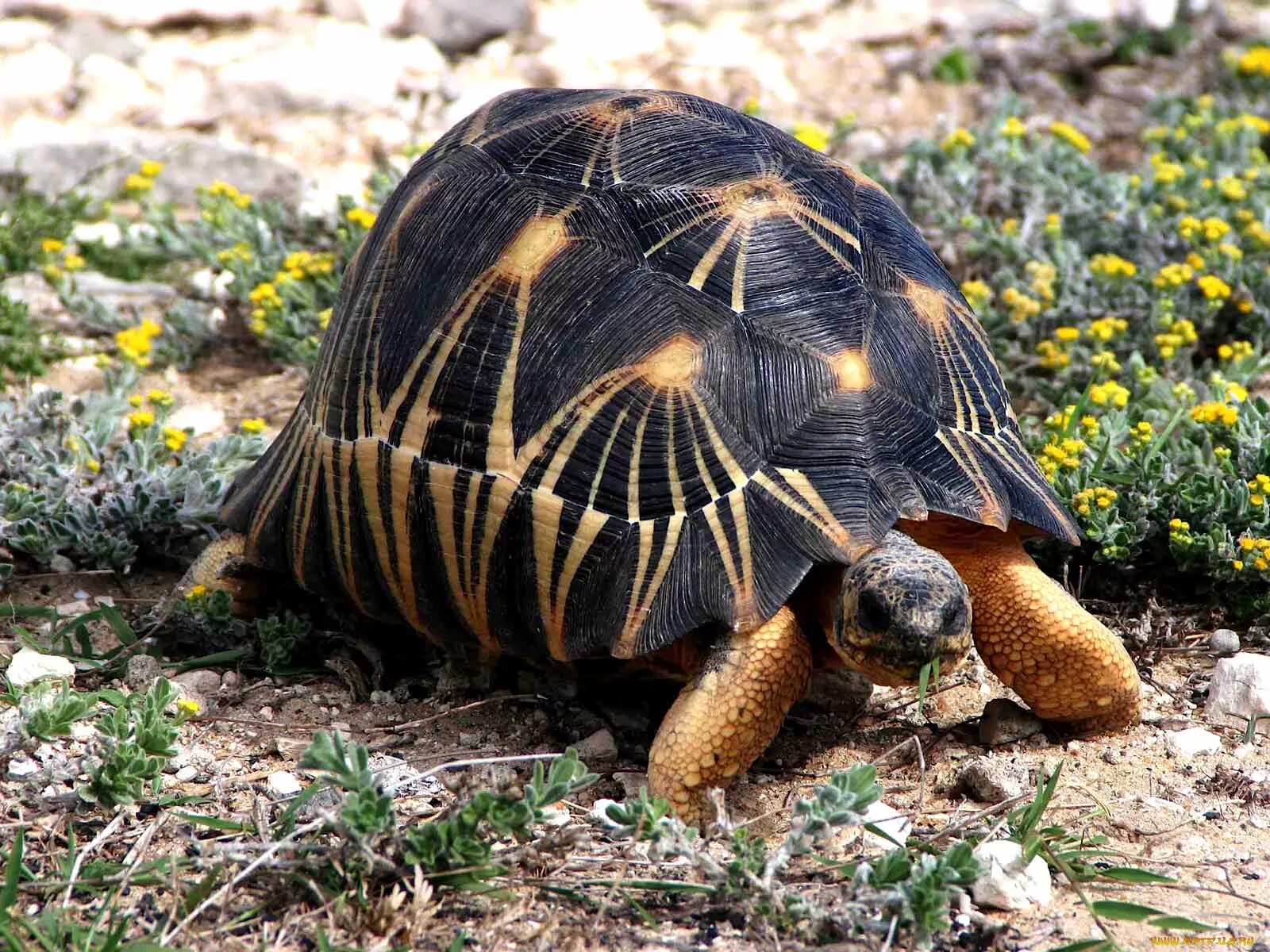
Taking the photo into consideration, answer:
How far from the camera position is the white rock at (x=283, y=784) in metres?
3.18

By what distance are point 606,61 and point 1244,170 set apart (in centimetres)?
360

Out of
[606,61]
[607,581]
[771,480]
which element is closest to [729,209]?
[771,480]

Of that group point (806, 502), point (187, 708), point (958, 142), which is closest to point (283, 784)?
point (187, 708)

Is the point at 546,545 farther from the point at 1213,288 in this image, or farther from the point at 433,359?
the point at 1213,288

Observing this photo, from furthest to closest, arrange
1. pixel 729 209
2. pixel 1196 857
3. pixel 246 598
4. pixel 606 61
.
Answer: pixel 606 61 < pixel 246 598 < pixel 729 209 < pixel 1196 857

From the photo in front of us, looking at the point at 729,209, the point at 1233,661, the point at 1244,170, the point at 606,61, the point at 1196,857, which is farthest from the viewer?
the point at 606,61

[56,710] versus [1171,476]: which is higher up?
[1171,476]

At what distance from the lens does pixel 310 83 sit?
7.34 meters

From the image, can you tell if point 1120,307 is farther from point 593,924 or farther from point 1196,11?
point 1196,11

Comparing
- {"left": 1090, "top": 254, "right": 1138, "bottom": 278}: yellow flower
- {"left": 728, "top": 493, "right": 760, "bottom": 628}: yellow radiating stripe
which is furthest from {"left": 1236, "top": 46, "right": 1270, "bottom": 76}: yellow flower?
{"left": 728, "top": 493, "right": 760, "bottom": 628}: yellow radiating stripe

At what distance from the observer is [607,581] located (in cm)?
305

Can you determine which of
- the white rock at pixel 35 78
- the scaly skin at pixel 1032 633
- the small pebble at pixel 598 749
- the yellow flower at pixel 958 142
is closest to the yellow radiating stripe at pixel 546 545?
the small pebble at pixel 598 749

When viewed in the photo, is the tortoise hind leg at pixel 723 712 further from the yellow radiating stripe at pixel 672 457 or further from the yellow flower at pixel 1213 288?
the yellow flower at pixel 1213 288

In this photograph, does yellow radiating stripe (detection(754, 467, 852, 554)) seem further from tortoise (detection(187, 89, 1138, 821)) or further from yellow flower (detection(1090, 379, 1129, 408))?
yellow flower (detection(1090, 379, 1129, 408))
